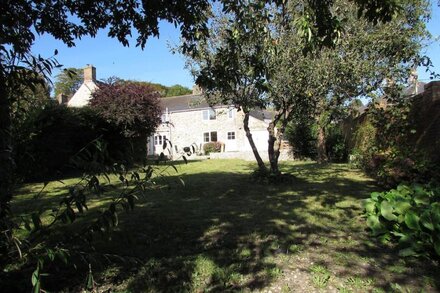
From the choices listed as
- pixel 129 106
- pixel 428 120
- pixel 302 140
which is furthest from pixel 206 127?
pixel 428 120

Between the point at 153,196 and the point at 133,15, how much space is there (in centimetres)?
448

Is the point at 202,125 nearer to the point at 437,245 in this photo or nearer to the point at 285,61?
the point at 285,61

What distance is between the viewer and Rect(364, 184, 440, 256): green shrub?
4250 mm

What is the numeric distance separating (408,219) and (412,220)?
0.06 metres

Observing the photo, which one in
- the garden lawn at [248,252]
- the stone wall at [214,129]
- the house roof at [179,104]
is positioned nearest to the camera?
the garden lawn at [248,252]

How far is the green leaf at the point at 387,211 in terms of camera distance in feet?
16.0

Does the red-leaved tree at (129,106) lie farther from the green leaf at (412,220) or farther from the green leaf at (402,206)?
the green leaf at (412,220)

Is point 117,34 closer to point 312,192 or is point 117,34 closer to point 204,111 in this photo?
point 312,192

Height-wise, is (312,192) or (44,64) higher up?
(44,64)

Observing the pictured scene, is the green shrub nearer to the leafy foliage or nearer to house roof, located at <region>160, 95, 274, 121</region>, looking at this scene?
the leafy foliage

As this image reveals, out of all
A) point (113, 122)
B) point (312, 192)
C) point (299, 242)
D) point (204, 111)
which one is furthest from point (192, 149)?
point (204, 111)

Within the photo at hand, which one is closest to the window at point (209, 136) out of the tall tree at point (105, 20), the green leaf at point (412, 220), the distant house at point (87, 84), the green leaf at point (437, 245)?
the distant house at point (87, 84)

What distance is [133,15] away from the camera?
18.4 ft

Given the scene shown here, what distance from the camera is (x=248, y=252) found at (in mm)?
4613
